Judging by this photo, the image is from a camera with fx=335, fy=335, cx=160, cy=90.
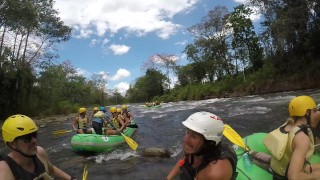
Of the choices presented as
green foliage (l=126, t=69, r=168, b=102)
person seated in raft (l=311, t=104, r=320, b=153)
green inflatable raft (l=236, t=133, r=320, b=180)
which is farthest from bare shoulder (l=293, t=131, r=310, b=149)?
green foliage (l=126, t=69, r=168, b=102)

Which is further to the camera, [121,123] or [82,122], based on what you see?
[121,123]

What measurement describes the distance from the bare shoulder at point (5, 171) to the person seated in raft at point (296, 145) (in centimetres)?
219

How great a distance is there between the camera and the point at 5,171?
246 centimetres

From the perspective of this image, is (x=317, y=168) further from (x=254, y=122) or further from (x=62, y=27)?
(x=62, y=27)

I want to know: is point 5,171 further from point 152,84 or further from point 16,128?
point 152,84

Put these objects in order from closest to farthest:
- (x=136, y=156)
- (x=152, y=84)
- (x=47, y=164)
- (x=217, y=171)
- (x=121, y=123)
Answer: (x=217, y=171) < (x=47, y=164) < (x=136, y=156) < (x=121, y=123) < (x=152, y=84)

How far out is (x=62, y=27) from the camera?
24.0 meters

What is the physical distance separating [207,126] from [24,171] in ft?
4.84

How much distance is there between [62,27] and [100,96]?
202ft

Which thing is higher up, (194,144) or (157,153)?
(194,144)

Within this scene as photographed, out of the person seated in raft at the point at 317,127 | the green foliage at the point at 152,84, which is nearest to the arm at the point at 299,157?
the person seated in raft at the point at 317,127

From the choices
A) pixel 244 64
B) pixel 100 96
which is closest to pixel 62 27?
pixel 244 64

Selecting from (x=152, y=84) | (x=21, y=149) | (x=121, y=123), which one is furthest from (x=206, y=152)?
(x=152, y=84)

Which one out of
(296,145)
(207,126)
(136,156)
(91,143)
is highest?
(207,126)
